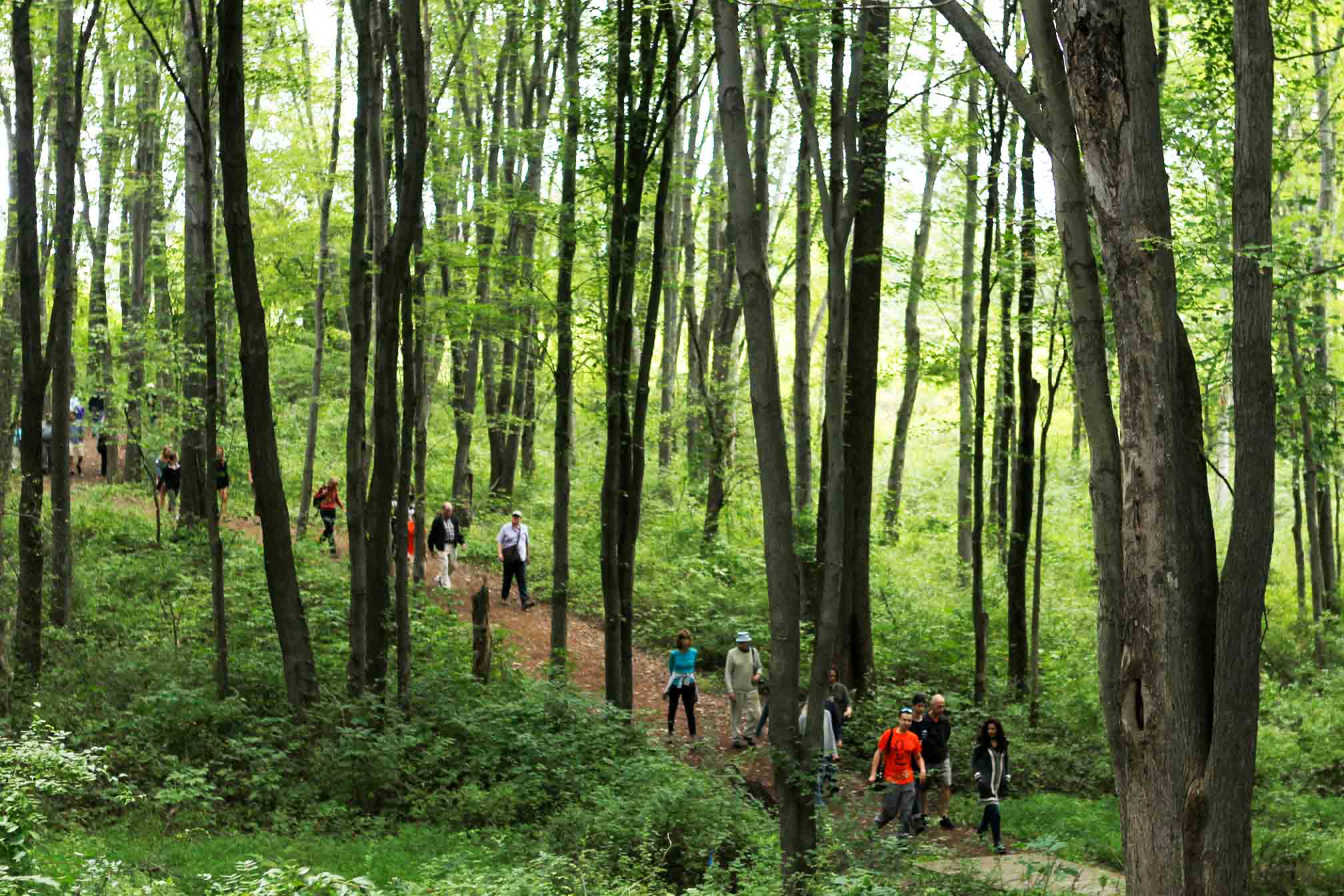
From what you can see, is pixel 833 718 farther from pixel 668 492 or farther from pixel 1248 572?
pixel 668 492

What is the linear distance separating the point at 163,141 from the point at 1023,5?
21.8m

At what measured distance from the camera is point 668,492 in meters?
28.2

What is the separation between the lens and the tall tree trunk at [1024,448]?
15648 millimetres

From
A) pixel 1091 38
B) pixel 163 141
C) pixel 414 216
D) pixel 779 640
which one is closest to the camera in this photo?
pixel 1091 38

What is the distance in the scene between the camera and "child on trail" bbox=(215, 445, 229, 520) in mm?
18078

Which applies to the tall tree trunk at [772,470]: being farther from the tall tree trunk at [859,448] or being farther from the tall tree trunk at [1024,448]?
the tall tree trunk at [1024,448]

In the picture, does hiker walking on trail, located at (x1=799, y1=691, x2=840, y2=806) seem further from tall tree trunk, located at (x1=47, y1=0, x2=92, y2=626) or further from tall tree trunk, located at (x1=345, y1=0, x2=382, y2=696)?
tall tree trunk, located at (x1=47, y1=0, x2=92, y2=626)

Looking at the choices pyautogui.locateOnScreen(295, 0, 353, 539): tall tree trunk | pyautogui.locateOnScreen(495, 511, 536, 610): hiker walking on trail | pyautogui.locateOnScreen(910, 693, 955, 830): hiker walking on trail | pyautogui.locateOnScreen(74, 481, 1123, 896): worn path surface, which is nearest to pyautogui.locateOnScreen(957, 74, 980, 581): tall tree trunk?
pyautogui.locateOnScreen(74, 481, 1123, 896): worn path surface

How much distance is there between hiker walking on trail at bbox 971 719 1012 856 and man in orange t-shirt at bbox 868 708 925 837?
724mm

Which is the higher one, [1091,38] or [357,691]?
[1091,38]

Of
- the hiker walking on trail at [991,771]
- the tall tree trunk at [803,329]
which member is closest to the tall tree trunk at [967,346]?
the tall tree trunk at [803,329]

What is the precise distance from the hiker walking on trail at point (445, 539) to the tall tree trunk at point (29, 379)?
22.1ft

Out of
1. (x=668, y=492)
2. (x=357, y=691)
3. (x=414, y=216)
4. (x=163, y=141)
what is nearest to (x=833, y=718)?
(x=357, y=691)

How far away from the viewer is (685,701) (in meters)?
14.4
